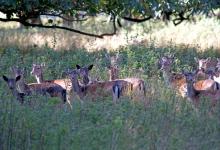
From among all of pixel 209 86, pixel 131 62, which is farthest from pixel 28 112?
pixel 131 62

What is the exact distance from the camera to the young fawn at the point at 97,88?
34.8ft

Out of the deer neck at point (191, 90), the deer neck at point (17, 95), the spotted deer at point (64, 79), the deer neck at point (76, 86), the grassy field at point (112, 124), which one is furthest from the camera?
the spotted deer at point (64, 79)

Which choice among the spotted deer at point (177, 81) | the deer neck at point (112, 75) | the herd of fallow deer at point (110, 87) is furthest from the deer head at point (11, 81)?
the spotted deer at point (177, 81)

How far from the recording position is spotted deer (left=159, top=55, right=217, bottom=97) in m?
11.2

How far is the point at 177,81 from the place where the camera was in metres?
12.1

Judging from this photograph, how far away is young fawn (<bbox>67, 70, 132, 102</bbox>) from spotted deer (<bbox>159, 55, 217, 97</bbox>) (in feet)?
3.26

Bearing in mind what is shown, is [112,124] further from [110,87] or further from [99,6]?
[99,6]

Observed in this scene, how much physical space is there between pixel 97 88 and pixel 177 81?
6.94 ft

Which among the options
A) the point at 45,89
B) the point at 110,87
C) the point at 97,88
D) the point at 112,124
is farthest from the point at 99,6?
the point at 112,124

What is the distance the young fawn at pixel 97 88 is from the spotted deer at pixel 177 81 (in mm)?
994

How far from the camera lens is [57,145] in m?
7.40

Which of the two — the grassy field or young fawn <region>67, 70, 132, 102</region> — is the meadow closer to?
the grassy field

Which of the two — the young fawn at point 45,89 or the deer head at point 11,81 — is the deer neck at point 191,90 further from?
the deer head at point 11,81

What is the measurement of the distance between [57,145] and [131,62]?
6.89 meters
